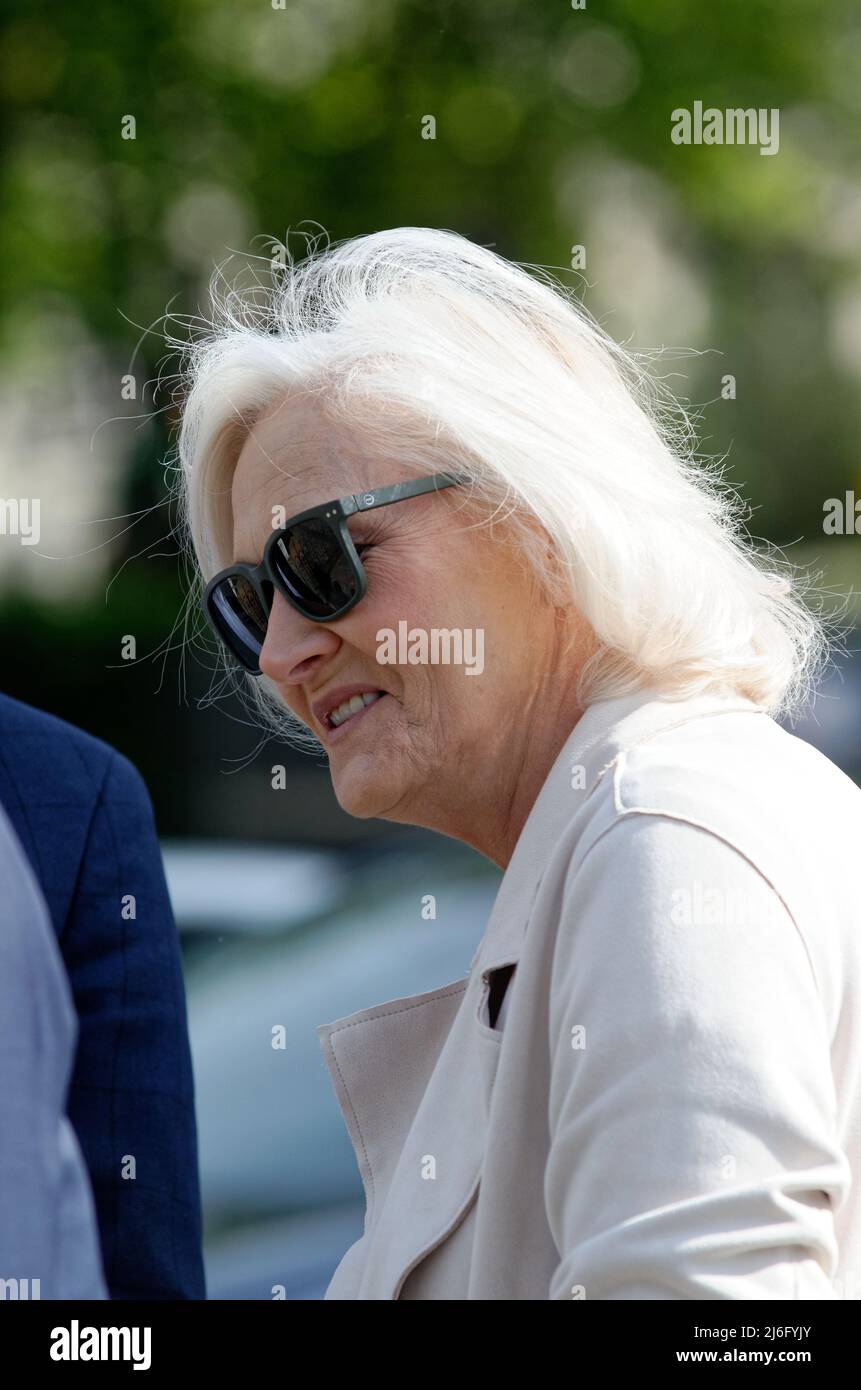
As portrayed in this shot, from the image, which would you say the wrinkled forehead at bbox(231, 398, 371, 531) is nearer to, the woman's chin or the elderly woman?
the elderly woman

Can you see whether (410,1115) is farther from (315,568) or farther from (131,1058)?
(131,1058)

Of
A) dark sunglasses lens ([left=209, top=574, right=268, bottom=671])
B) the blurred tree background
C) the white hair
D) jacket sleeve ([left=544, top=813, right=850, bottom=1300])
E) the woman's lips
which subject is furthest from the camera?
the blurred tree background

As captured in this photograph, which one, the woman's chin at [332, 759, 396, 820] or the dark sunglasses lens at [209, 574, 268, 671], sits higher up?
the dark sunglasses lens at [209, 574, 268, 671]

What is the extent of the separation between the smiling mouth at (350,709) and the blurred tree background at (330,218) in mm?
1544

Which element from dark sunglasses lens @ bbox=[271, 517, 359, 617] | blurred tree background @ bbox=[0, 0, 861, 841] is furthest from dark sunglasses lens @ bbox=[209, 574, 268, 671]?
blurred tree background @ bbox=[0, 0, 861, 841]

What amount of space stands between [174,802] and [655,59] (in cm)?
240

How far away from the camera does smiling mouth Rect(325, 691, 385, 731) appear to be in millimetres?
1324

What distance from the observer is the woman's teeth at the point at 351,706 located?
133 centimetres

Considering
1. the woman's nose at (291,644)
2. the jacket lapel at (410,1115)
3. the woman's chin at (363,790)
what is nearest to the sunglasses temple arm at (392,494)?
the woman's nose at (291,644)

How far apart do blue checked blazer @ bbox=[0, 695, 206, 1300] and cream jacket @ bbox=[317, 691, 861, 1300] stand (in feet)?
3.19

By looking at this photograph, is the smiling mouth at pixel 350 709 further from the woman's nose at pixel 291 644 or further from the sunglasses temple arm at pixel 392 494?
the sunglasses temple arm at pixel 392 494

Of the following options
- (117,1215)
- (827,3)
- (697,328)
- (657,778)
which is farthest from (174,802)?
(827,3)

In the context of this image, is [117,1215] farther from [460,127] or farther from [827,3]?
[827,3]
